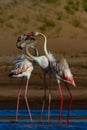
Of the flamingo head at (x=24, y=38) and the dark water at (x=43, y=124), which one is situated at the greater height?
the flamingo head at (x=24, y=38)

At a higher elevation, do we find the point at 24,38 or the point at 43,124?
the point at 24,38

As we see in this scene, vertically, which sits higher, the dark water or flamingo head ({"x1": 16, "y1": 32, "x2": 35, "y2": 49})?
flamingo head ({"x1": 16, "y1": 32, "x2": 35, "y2": 49})

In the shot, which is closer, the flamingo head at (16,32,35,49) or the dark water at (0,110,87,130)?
the dark water at (0,110,87,130)

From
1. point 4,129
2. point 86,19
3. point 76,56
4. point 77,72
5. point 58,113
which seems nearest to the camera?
point 4,129

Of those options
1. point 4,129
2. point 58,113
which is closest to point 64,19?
point 58,113

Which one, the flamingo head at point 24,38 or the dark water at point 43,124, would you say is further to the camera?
the flamingo head at point 24,38

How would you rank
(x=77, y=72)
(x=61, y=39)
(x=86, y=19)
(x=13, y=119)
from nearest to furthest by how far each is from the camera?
(x=13, y=119) → (x=77, y=72) → (x=61, y=39) → (x=86, y=19)

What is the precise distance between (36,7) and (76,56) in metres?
12.4

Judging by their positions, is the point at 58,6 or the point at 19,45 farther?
the point at 58,6

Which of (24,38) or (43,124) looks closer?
(43,124)

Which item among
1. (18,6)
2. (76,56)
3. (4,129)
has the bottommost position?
(18,6)

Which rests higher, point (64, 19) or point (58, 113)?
point (58, 113)

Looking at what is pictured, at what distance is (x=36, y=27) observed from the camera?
4331 cm

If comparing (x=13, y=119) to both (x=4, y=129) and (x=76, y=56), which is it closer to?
(x=4, y=129)
